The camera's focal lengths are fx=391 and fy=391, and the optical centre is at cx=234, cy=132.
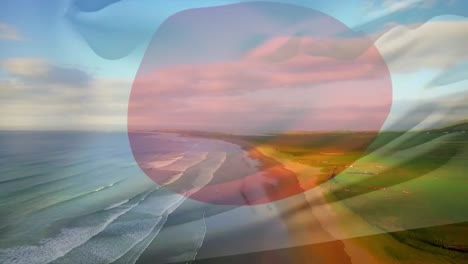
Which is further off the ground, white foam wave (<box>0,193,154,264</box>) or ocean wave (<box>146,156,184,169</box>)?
ocean wave (<box>146,156,184,169</box>)

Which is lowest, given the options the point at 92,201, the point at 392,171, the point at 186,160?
the point at 92,201

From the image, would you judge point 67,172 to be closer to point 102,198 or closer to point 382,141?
point 102,198

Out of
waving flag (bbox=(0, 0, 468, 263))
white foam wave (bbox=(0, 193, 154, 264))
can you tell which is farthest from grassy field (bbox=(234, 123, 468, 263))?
white foam wave (bbox=(0, 193, 154, 264))

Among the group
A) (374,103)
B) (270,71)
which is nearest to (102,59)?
(270,71)

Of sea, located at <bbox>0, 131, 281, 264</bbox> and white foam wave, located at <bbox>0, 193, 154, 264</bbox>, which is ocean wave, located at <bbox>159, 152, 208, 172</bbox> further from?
white foam wave, located at <bbox>0, 193, 154, 264</bbox>

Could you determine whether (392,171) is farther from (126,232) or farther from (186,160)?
(126,232)

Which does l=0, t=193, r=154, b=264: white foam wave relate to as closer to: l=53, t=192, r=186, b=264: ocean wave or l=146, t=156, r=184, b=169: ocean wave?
l=53, t=192, r=186, b=264: ocean wave

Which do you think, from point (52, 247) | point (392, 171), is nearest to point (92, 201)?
point (52, 247)

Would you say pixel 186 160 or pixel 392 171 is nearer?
pixel 392 171

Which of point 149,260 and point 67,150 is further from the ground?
point 67,150

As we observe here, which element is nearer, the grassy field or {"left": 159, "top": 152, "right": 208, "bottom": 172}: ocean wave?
the grassy field

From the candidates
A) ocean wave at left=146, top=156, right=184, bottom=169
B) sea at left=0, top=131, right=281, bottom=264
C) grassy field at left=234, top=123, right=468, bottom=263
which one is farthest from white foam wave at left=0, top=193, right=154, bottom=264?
grassy field at left=234, top=123, right=468, bottom=263
